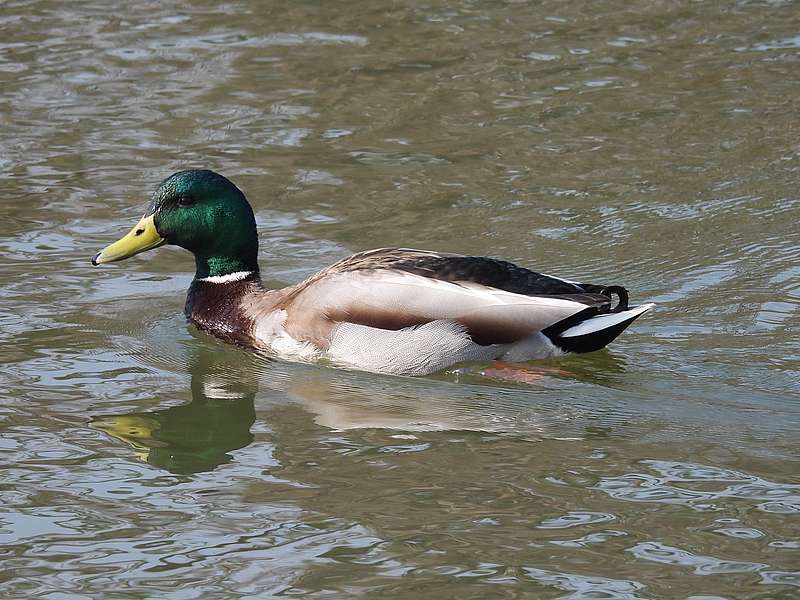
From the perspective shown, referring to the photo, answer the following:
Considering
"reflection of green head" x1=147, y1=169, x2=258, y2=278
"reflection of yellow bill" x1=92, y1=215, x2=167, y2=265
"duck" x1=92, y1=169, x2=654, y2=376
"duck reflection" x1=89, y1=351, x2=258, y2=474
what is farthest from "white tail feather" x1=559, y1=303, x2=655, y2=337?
"reflection of yellow bill" x1=92, y1=215, x2=167, y2=265

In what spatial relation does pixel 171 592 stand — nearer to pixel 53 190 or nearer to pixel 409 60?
pixel 53 190

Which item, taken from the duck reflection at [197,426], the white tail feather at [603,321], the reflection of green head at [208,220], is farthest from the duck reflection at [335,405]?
the reflection of green head at [208,220]

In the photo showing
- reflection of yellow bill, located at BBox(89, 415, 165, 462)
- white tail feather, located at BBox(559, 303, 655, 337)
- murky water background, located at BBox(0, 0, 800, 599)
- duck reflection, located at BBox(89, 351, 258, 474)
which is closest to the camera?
murky water background, located at BBox(0, 0, 800, 599)

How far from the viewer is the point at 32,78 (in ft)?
41.7

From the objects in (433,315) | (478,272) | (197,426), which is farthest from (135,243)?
(478,272)

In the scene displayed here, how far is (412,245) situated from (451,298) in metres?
2.17

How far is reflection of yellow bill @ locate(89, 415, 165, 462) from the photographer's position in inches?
265

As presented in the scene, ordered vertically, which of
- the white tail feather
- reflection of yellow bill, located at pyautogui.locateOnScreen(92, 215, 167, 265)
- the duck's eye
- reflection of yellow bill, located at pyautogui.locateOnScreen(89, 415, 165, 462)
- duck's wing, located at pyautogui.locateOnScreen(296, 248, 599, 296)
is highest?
the duck's eye

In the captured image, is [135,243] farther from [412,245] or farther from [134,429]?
[412,245]

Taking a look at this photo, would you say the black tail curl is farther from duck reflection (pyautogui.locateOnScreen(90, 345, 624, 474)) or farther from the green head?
the green head

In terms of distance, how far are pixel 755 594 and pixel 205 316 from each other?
408 cm

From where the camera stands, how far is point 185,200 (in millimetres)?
8266

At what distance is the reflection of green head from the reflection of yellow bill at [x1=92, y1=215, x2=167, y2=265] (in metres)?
0.04

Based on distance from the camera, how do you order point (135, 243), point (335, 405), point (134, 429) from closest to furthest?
point (134, 429)
point (335, 405)
point (135, 243)
